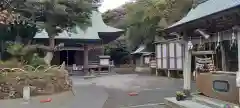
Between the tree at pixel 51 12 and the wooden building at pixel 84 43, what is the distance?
938 centimetres

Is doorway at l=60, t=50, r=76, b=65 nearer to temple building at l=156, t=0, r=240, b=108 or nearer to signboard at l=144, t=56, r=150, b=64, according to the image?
signboard at l=144, t=56, r=150, b=64

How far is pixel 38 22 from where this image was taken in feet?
53.5

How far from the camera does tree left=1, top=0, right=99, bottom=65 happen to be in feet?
Answer: 47.8

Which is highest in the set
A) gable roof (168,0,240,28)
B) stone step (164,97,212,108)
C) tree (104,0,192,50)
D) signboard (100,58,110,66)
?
tree (104,0,192,50)

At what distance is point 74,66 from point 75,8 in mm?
11961

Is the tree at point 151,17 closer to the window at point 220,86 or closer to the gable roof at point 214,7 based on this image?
the gable roof at point 214,7

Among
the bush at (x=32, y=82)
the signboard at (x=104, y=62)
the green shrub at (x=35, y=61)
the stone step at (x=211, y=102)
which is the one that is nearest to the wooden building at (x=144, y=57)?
the signboard at (x=104, y=62)

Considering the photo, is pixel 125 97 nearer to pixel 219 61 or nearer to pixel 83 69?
pixel 219 61

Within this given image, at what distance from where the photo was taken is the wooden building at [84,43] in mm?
27156

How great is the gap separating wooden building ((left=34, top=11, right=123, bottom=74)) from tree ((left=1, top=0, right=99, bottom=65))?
938cm

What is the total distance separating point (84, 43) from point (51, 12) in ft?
41.9

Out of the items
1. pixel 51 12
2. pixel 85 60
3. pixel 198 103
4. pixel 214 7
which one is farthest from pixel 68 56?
pixel 214 7

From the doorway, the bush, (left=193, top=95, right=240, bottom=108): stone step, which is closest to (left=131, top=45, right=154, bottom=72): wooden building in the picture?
the doorway

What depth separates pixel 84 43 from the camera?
91.2 ft
